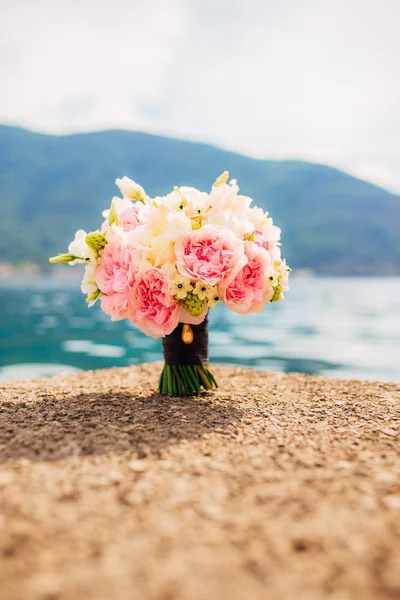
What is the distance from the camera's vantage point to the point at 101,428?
329cm

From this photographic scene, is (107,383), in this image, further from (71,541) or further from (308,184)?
(308,184)

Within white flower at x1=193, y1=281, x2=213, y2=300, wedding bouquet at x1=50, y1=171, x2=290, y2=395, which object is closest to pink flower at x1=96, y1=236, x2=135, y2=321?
wedding bouquet at x1=50, y1=171, x2=290, y2=395

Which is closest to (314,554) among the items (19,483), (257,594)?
(257,594)

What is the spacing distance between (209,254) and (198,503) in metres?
1.98

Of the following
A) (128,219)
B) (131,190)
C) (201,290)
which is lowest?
(201,290)

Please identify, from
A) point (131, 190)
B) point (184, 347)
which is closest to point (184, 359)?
point (184, 347)

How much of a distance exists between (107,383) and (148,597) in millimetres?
3627

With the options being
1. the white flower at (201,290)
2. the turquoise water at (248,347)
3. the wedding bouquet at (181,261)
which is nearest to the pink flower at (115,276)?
the wedding bouquet at (181,261)

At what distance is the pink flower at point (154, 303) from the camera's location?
3930 millimetres

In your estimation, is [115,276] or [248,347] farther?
[248,347]

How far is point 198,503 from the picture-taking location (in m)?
2.25

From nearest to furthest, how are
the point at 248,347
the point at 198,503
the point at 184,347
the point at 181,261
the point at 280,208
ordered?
the point at 198,503 → the point at 181,261 → the point at 184,347 → the point at 248,347 → the point at 280,208

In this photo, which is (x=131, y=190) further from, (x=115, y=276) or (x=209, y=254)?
(x=209, y=254)

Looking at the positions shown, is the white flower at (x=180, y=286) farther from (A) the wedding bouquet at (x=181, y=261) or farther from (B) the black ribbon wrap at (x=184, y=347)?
(B) the black ribbon wrap at (x=184, y=347)
